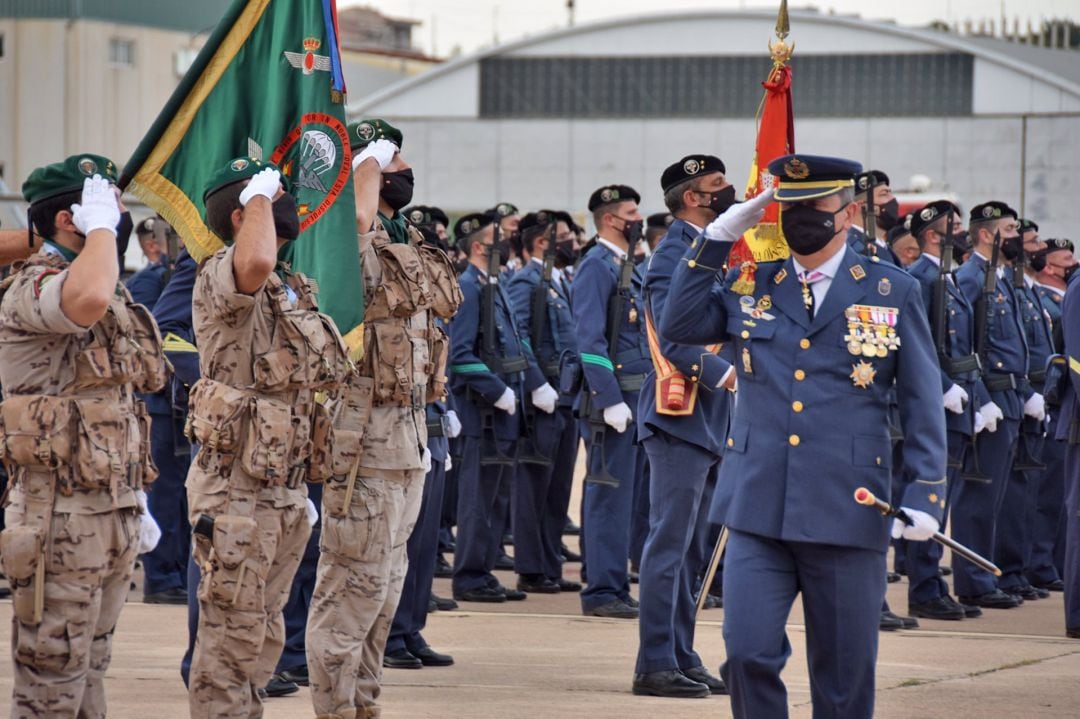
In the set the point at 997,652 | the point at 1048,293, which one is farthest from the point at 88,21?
the point at 997,652

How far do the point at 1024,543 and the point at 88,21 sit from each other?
126 ft

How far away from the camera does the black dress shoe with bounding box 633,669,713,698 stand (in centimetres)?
773

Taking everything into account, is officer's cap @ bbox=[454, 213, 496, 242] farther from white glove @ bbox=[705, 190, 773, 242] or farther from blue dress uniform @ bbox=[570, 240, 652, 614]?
white glove @ bbox=[705, 190, 773, 242]

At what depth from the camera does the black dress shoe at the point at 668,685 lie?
7727 mm

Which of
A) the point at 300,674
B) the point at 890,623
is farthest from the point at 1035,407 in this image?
the point at 300,674

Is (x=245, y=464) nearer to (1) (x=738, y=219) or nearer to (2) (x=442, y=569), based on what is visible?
(1) (x=738, y=219)

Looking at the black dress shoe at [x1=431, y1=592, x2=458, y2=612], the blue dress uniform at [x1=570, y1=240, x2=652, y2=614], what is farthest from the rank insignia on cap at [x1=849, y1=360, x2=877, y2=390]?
the black dress shoe at [x1=431, y1=592, x2=458, y2=612]

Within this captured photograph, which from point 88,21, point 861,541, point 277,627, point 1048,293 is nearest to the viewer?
point 861,541

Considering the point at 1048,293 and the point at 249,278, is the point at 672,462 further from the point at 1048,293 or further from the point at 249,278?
the point at 1048,293

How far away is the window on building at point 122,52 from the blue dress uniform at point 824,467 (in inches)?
1701

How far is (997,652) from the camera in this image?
30.5 ft

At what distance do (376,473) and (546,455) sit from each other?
→ 5004 millimetres

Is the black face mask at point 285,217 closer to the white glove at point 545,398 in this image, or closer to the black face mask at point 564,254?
the white glove at point 545,398

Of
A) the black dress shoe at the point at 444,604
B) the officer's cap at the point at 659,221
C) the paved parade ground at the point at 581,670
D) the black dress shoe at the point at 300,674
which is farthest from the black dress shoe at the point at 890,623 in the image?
the officer's cap at the point at 659,221
